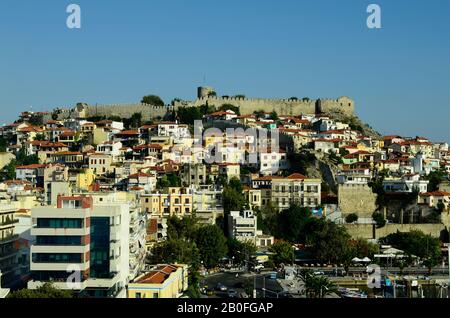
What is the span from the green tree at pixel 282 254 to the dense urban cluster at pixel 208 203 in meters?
0.04

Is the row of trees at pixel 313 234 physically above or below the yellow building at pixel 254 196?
below

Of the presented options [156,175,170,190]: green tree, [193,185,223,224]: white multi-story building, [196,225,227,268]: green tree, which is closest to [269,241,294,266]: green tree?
[196,225,227,268]: green tree

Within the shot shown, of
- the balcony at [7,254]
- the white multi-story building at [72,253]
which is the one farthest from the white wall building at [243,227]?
the white multi-story building at [72,253]

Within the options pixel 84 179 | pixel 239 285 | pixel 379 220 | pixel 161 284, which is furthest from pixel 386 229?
pixel 161 284

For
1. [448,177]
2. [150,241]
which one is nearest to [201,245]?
[150,241]

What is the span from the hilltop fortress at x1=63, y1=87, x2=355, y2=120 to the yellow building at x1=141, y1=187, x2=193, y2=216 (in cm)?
1383

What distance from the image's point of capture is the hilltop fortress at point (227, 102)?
38.1 metres

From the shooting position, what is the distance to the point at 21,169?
2766cm

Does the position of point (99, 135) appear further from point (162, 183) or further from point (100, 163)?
point (162, 183)

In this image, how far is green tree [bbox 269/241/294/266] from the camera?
2184 centimetres

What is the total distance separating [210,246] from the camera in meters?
21.3

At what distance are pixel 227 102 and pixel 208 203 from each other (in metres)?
15.4

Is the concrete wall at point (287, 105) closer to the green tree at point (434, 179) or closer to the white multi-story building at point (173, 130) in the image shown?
the white multi-story building at point (173, 130)

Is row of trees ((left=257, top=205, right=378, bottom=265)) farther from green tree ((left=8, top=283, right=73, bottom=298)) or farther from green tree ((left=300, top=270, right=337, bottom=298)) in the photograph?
green tree ((left=8, top=283, right=73, bottom=298))
